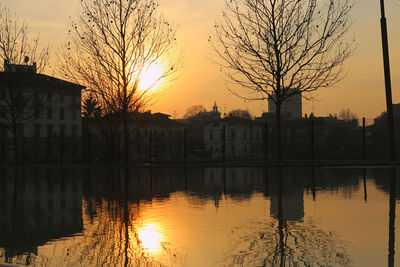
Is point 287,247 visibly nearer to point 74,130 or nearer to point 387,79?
point 387,79

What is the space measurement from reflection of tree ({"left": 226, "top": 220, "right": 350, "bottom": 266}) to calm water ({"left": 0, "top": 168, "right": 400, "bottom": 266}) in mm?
12

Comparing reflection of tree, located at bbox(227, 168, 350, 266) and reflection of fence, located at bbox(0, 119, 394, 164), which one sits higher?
reflection of fence, located at bbox(0, 119, 394, 164)

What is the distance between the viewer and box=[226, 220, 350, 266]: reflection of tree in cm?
554

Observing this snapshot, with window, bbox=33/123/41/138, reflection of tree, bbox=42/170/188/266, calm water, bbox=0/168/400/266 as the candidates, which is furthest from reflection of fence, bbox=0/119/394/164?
reflection of tree, bbox=42/170/188/266

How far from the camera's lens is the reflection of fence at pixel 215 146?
37438 millimetres

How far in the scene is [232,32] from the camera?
87.9 feet

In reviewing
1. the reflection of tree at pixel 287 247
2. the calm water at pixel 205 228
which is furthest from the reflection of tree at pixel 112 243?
the reflection of tree at pixel 287 247

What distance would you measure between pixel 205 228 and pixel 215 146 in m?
118

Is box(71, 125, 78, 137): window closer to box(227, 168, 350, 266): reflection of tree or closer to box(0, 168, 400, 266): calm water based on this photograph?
box(0, 168, 400, 266): calm water

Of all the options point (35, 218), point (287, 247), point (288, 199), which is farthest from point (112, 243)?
point (288, 199)

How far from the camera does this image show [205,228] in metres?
7.88

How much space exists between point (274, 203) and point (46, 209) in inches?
199

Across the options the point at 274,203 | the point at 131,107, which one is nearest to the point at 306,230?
the point at 274,203

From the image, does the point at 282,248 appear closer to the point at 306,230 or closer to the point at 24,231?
the point at 306,230
